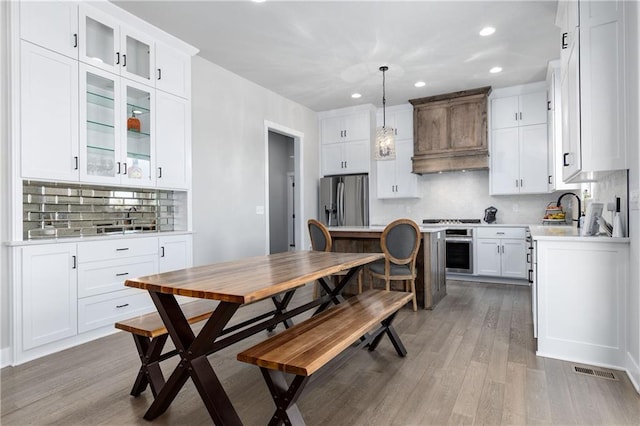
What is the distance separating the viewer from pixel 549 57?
14.0 feet

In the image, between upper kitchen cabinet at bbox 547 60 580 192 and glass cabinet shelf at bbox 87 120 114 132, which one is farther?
upper kitchen cabinet at bbox 547 60 580 192

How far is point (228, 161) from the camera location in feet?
15.1

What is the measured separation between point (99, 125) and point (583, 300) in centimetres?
406

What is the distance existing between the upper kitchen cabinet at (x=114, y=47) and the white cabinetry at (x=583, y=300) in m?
3.79

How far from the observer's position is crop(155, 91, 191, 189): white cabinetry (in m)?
3.63

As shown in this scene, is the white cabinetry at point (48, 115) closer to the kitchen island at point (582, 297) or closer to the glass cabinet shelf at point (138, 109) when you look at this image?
the glass cabinet shelf at point (138, 109)

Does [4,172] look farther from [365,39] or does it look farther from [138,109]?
[365,39]

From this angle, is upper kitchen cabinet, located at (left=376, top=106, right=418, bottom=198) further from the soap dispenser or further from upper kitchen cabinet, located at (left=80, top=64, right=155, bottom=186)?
upper kitchen cabinet, located at (left=80, top=64, right=155, bottom=186)

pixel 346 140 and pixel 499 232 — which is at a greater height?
pixel 346 140

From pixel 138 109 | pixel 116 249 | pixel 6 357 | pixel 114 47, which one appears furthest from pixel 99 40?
pixel 6 357

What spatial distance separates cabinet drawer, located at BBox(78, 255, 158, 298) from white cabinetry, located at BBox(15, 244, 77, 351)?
0.08m

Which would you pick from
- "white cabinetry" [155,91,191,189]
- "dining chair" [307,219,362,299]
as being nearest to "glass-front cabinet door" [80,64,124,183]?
"white cabinetry" [155,91,191,189]

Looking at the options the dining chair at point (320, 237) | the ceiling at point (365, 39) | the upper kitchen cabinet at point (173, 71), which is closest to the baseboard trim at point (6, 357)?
the upper kitchen cabinet at point (173, 71)

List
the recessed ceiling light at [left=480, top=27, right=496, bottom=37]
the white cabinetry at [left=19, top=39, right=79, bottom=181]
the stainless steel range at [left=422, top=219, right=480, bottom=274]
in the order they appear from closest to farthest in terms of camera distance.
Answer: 1. the white cabinetry at [left=19, top=39, right=79, bottom=181]
2. the recessed ceiling light at [left=480, top=27, right=496, bottom=37]
3. the stainless steel range at [left=422, top=219, right=480, bottom=274]
